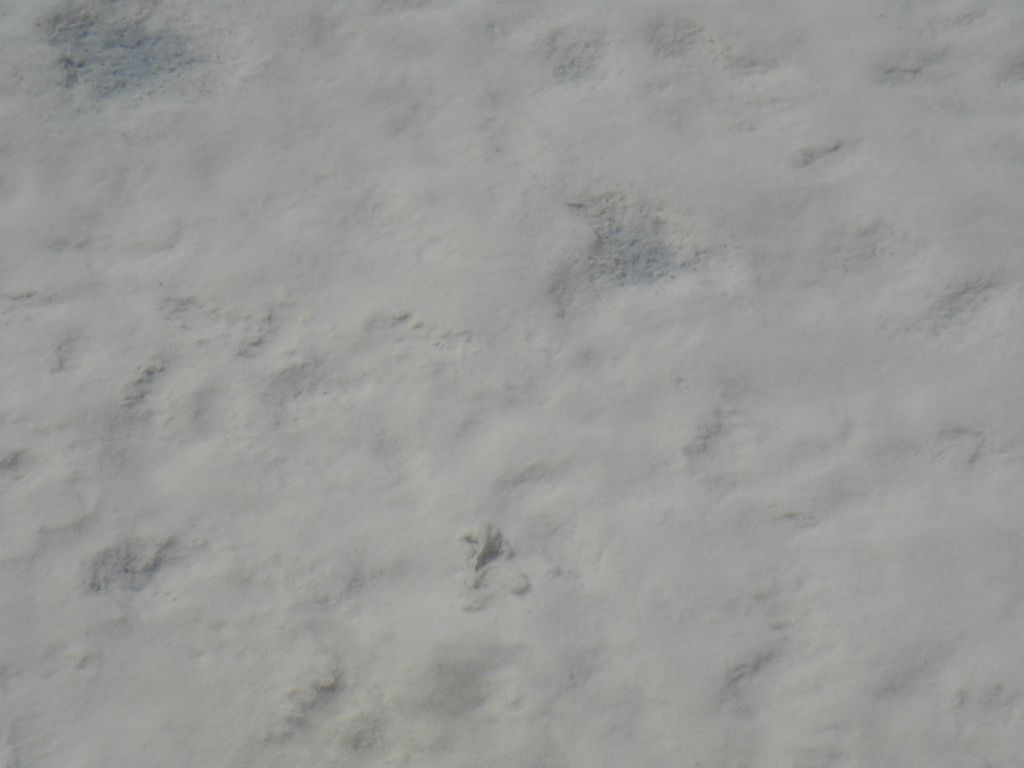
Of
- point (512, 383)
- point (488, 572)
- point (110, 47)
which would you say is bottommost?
point (488, 572)

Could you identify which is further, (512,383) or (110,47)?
(110,47)

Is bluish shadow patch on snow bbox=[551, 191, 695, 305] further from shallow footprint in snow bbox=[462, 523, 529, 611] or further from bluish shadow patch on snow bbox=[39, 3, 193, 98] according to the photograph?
bluish shadow patch on snow bbox=[39, 3, 193, 98]

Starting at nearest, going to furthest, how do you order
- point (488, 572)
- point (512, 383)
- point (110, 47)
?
point (488, 572) < point (512, 383) < point (110, 47)

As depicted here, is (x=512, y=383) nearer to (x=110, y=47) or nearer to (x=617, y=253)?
(x=617, y=253)

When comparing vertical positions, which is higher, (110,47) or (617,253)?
(110,47)

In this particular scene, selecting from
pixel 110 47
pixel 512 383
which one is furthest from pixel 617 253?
pixel 110 47

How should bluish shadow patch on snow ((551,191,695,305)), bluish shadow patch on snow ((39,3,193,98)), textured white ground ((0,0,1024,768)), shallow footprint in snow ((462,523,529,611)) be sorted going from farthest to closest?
bluish shadow patch on snow ((39,3,193,98)) < bluish shadow patch on snow ((551,191,695,305)) < shallow footprint in snow ((462,523,529,611)) < textured white ground ((0,0,1024,768))

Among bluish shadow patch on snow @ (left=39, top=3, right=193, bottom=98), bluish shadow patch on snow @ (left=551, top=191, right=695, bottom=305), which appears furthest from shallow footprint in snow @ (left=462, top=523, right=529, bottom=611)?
bluish shadow patch on snow @ (left=39, top=3, right=193, bottom=98)

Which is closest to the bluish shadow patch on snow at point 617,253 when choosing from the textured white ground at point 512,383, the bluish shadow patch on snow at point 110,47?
the textured white ground at point 512,383

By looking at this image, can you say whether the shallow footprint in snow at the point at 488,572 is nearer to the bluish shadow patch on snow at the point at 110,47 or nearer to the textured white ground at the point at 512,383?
the textured white ground at the point at 512,383
